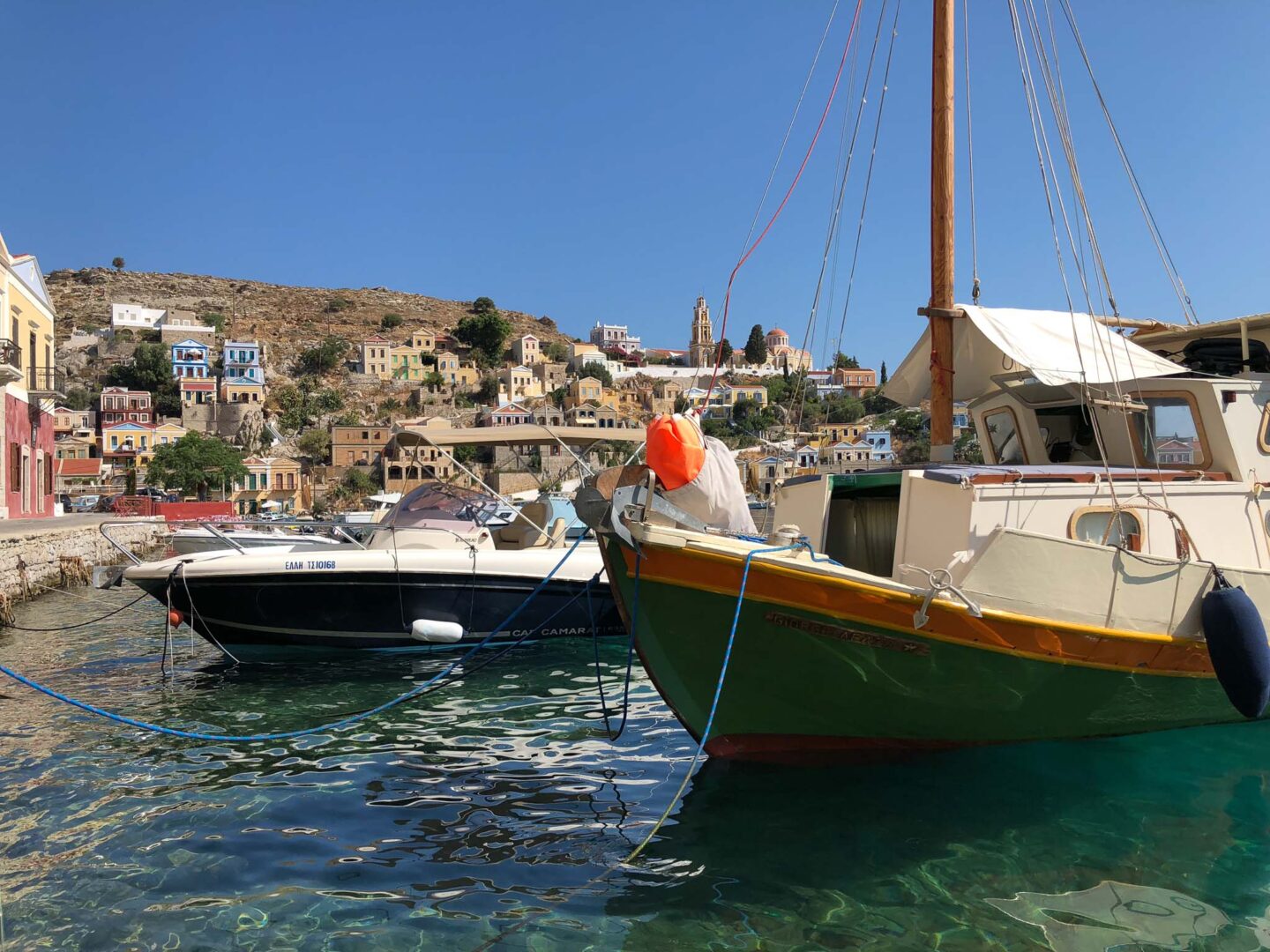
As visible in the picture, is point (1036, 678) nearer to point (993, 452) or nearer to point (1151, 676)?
point (1151, 676)

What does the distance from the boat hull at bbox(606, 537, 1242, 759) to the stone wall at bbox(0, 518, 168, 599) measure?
40.9 ft

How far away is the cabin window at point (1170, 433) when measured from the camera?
7.97 metres

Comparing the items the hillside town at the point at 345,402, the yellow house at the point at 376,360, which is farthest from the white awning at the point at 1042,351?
the yellow house at the point at 376,360

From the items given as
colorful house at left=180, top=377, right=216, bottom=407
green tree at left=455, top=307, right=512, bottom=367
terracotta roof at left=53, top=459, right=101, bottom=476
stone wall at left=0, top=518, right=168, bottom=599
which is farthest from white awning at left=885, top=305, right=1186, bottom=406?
green tree at left=455, top=307, right=512, bottom=367

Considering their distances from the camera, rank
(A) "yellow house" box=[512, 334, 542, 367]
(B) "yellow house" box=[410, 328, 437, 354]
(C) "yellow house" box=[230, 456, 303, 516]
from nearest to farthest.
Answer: (C) "yellow house" box=[230, 456, 303, 516] → (B) "yellow house" box=[410, 328, 437, 354] → (A) "yellow house" box=[512, 334, 542, 367]

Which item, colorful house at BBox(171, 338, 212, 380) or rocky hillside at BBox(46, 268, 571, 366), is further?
rocky hillside at BBox(46, 268, 571, 366)

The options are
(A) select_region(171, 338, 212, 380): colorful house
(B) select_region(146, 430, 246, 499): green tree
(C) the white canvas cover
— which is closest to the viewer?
(C) the white canvas cover

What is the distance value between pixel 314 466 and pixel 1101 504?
329ft

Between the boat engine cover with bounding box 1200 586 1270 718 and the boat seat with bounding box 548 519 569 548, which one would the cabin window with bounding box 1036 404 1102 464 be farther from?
the boat seat with bounding box 548 519 569 548

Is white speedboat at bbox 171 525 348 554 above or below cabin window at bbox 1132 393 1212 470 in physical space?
below

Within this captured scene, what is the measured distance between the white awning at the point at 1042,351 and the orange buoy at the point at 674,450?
3010mm

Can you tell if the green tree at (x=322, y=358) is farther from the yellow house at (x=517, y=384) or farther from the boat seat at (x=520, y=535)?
the boat seat at (x=520, y=535)

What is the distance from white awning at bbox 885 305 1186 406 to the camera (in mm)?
7582

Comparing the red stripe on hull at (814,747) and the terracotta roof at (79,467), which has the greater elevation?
the terracotta roof at (79,467)
